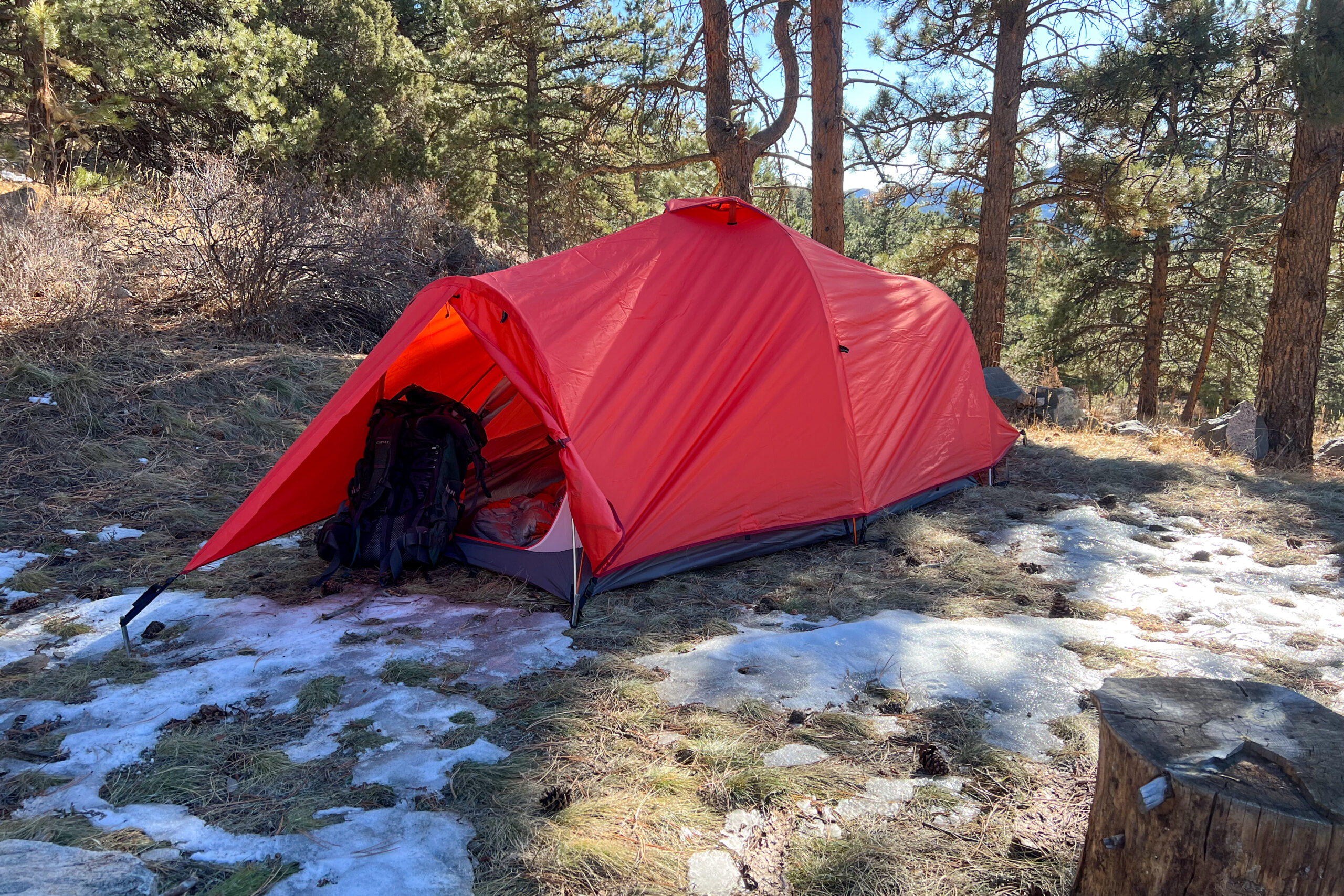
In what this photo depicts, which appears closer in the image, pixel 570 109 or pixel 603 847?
pixel 603 847

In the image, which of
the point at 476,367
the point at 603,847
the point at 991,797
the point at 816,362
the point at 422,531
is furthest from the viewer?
the point at 476,367

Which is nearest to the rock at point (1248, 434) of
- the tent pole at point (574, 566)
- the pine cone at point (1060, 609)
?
the pine cone at point (1060, 609)

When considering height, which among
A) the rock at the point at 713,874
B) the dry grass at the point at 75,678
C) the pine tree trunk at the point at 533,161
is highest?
the pine tree trunk at the point at 533,161

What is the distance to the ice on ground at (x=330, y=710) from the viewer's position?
2195 millimetres

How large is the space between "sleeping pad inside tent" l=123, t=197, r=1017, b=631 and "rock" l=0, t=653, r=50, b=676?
2.32ft

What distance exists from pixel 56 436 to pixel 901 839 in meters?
6.19

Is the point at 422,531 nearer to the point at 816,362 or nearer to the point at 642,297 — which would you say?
the point at 642,297

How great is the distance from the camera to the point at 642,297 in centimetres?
466

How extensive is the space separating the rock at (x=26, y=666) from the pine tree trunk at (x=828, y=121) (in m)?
6.81

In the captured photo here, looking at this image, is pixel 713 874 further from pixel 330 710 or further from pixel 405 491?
pixel 405 491

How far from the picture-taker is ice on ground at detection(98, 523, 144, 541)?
485 centimetres

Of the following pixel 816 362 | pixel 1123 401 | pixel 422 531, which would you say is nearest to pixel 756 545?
pixel 816 362

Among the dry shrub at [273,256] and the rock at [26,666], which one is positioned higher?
the dry shrub at [273,256]

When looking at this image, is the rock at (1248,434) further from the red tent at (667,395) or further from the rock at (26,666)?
the rock at (26,666)
